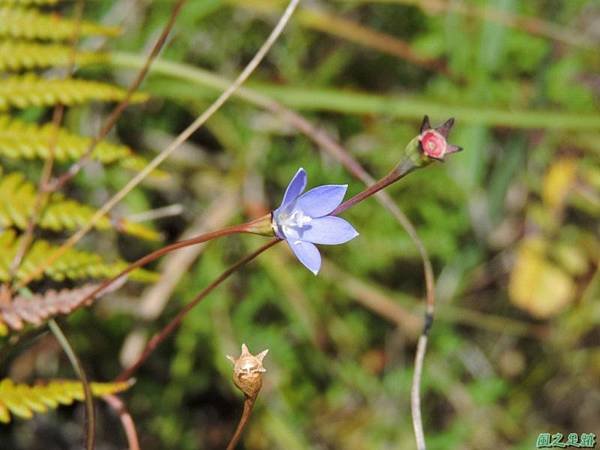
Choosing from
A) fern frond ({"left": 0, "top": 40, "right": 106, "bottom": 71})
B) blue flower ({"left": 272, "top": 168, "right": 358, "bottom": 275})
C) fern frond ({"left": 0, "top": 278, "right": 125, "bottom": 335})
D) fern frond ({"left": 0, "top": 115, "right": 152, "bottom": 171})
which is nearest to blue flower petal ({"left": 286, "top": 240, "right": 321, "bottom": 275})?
blue flower ({"left": 272, "top": 168, "right": 358, "bottom": 275})

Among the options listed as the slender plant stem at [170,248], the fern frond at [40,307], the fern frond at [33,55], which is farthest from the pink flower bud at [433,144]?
the fern frond at [33,55]

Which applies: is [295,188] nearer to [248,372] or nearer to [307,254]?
[307,254]

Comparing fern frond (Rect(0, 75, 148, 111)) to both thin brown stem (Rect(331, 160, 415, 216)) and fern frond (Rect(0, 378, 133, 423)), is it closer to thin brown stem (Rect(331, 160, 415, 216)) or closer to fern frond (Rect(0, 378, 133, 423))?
fern frond (Rect(0, 378, 133, 423))

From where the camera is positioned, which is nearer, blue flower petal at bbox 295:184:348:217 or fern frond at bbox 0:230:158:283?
blue flower petal at bbox 295:184:348:217

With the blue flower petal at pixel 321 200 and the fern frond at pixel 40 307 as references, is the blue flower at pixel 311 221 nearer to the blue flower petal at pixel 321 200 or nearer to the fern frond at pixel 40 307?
the blue flower petal at pixel 321 200

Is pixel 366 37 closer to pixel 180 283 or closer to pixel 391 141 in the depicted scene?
pixel 391 141
